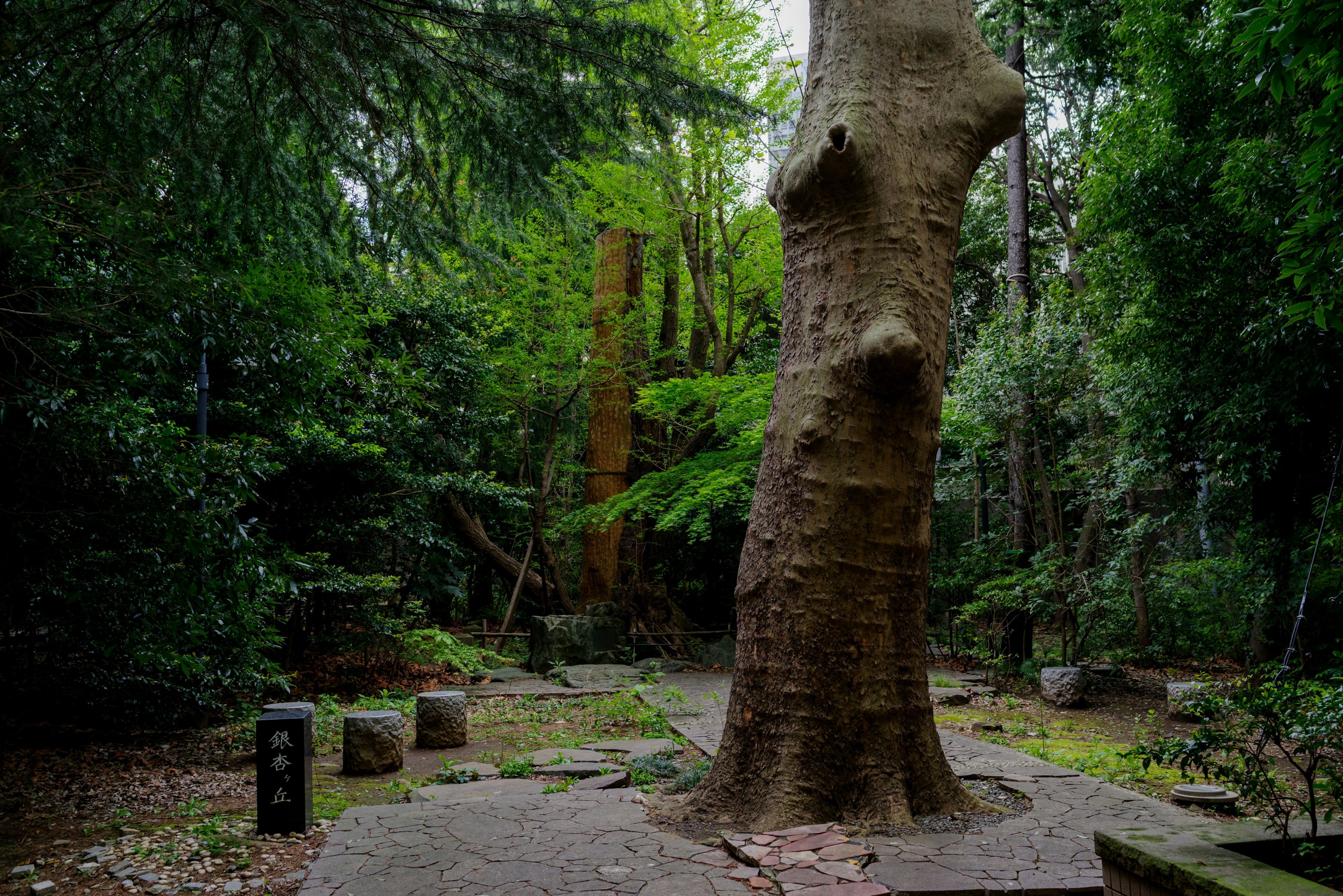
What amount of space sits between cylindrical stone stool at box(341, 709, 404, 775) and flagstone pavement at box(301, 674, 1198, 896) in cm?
166

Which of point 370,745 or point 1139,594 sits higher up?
point 1139,594

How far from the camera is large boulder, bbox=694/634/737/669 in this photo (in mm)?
12539

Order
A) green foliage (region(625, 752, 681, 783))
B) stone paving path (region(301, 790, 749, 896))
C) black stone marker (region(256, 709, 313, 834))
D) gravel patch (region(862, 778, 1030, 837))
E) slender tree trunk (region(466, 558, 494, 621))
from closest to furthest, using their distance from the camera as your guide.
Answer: stone paving path (region(301, 790, 749, 896))
gravel patch (region(862, 778, 1030, 837))
black stone marker (region(256, 709, 313, 834))
green foliage (region(625, 752, 681, 783))
slender tree trunk (region(466, 558, 494, 621))

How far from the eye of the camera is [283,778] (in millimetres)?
4832

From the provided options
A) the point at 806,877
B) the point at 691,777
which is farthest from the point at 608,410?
the point at 806,877

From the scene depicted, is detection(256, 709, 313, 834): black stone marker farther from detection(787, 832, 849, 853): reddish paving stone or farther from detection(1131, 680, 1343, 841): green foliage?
detection(1131, 680, 1343, 841): green foliage

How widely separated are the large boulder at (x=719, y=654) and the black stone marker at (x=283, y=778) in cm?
814

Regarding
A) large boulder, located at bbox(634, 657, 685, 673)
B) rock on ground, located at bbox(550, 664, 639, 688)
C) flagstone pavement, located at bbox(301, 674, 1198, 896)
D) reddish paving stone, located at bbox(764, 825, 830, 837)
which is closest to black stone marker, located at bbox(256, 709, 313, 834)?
Result: flagstone pavement, located at bbox(301, 674, 1198, 896)

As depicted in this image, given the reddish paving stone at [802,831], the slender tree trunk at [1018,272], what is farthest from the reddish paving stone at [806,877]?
the slender tree trunk at [1018,272]

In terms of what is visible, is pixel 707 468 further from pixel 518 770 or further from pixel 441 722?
pixel 518 770

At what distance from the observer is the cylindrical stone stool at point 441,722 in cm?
746

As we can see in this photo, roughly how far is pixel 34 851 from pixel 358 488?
5942mm

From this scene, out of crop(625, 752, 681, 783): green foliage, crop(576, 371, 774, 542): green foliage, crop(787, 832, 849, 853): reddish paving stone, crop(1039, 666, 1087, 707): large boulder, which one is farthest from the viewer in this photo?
crop(576, 371, 774, 542): green foliage

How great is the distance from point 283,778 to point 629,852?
2238 mm
